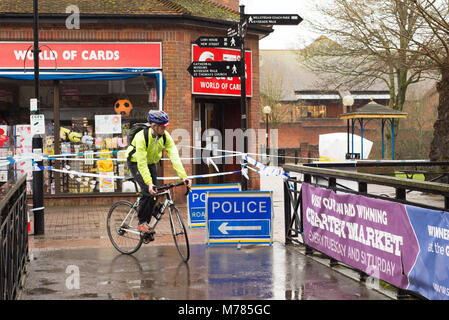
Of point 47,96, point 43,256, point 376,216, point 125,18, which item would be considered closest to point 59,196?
point 47,96

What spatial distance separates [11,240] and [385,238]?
150 inches

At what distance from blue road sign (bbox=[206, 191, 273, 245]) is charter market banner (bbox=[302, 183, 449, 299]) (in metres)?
1.01

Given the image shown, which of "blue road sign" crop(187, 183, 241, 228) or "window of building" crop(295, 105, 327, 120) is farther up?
"window of building" crop(295, 105, 327, 120)

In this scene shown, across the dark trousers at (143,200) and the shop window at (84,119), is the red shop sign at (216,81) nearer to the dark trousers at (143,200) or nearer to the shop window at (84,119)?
the shop window at (84,119)

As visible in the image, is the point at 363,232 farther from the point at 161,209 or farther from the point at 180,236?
the point at 161,209

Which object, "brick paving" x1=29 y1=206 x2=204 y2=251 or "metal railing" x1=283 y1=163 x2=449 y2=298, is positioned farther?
"brick paving" x1=29 y1=206 x2=204 y2=251

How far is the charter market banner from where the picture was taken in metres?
5.59

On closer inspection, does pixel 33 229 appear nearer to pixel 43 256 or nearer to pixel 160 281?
pixel 43 256

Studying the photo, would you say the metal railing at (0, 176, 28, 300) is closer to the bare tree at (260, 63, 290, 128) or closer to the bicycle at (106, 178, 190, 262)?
the bicycle at (106, 178, 190, 262)

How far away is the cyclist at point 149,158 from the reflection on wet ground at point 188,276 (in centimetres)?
71

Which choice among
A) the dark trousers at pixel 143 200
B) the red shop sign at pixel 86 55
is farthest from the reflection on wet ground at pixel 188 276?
the red shop sign at pixel 86 55

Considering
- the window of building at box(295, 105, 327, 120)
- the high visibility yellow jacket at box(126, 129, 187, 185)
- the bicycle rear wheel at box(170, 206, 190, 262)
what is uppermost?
the window of building at box(295, 105, 327, 120)

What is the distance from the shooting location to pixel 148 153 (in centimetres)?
899

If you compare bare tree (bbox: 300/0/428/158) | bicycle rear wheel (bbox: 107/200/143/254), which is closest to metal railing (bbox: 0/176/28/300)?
bicycle rear wheel (bbox: 107/200/143/254)
